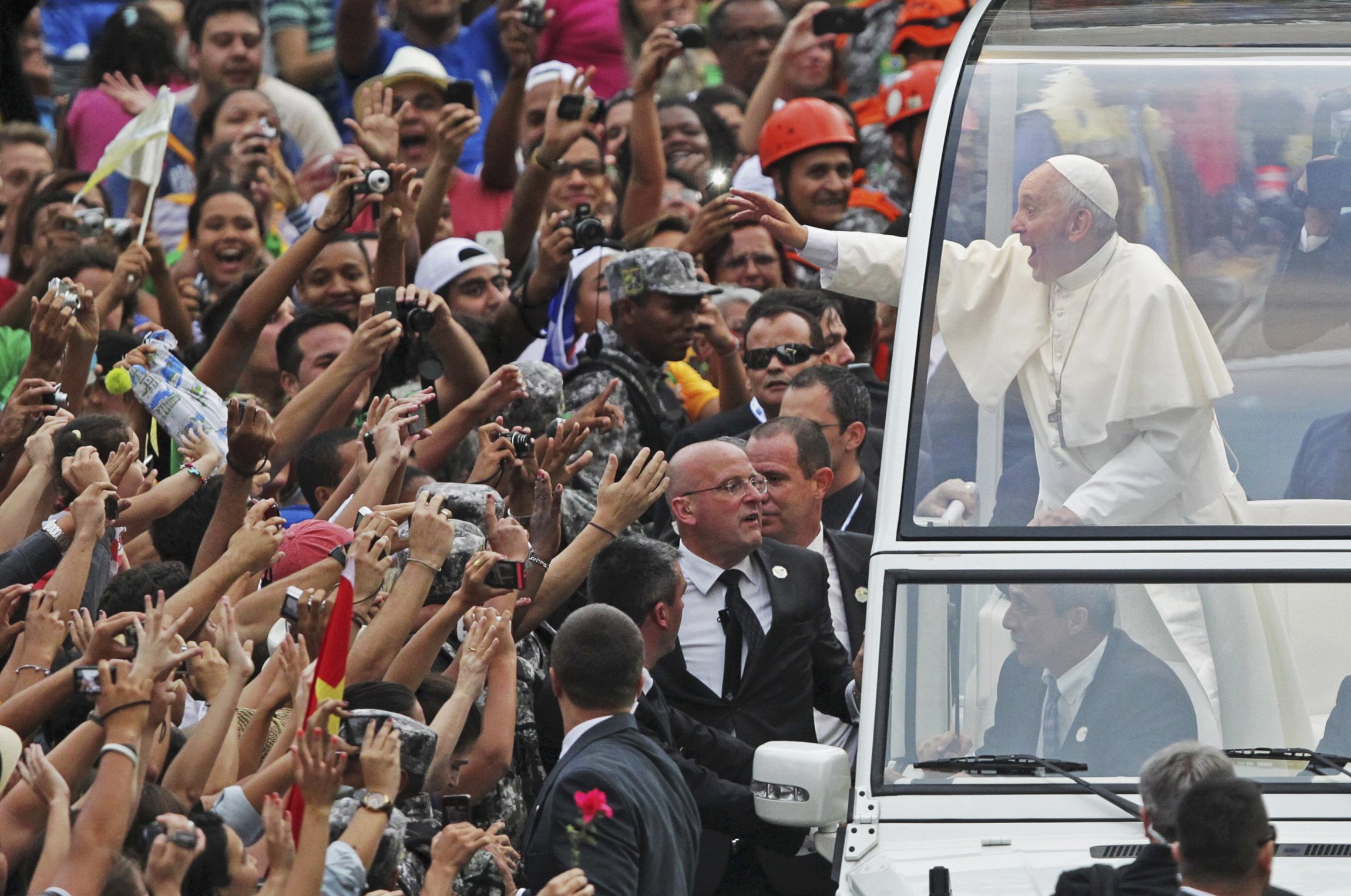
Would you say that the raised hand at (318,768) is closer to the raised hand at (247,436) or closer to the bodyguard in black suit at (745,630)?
the raised hand at (247,436)

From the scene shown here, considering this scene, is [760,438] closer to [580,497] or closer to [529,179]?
[580,497]

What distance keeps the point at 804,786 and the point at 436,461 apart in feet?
10.6

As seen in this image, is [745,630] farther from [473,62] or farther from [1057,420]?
[473,62]

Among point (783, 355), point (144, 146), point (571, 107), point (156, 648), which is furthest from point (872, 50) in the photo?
point (156, 648)

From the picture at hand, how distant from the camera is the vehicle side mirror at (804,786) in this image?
4750mm

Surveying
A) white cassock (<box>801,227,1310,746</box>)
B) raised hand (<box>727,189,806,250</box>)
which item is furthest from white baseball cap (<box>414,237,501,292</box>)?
white cassock (<box>801,227,1310,746</box>)

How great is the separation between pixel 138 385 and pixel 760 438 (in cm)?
220

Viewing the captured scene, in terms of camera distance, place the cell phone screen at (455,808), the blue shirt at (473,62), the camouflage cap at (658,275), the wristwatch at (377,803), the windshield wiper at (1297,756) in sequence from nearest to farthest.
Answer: the wristwatch at (377,803) → the windshield wiper at (1297,756) → the cell phone screen at (455,808) → the camouflage cap at (658,275) → the blue shirt at (473,62)

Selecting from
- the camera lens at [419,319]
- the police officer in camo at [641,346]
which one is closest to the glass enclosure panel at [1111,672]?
the camera lens at [419,319]

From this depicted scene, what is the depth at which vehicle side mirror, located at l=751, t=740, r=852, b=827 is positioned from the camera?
15.6 ft

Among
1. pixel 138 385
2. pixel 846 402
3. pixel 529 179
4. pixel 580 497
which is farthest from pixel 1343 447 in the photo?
pixel 529 179

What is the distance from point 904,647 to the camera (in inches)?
199

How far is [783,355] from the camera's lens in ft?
27.3

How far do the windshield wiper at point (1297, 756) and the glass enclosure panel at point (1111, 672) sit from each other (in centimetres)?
3
